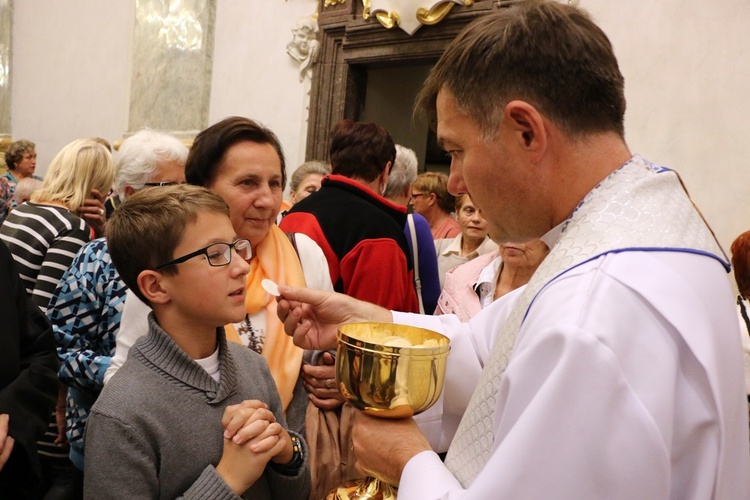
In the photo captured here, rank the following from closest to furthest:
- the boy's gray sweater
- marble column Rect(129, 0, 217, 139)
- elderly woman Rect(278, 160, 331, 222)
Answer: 1. the boy's gray sweater
2. elderly woman Rect(278, 160, 331, 222)
3. marble column Rect(129, 0, 217, 139)

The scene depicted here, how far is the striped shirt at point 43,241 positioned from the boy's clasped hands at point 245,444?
5.29ft

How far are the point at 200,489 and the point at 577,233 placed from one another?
1040 millimetres

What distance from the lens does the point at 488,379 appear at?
121 centimetres

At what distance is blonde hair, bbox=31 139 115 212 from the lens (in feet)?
10.5

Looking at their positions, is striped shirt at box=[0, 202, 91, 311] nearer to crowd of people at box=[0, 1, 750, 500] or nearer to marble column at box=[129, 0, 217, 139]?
crowd of people at box=[0, 1, 750, 500]

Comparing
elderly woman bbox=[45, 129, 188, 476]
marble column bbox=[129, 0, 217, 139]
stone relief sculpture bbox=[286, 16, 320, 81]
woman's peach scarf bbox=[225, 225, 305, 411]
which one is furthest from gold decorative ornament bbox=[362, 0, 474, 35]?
elderly woman bbox=[45, 129, 188, 476]

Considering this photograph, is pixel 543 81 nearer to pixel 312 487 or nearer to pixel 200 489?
pixel 200 489

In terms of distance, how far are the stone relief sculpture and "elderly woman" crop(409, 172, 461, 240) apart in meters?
2.70

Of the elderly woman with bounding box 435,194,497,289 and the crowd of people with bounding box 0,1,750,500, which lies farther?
the elderly woman with bounding box 435,194,497,289

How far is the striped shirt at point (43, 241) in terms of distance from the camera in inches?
115

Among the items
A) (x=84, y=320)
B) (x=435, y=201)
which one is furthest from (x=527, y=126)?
(x=435, y=201)

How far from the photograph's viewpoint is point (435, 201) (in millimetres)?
5160

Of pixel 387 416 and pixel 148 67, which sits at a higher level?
pixel 148 67

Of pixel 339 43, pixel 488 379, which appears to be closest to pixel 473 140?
pixel 488 379
